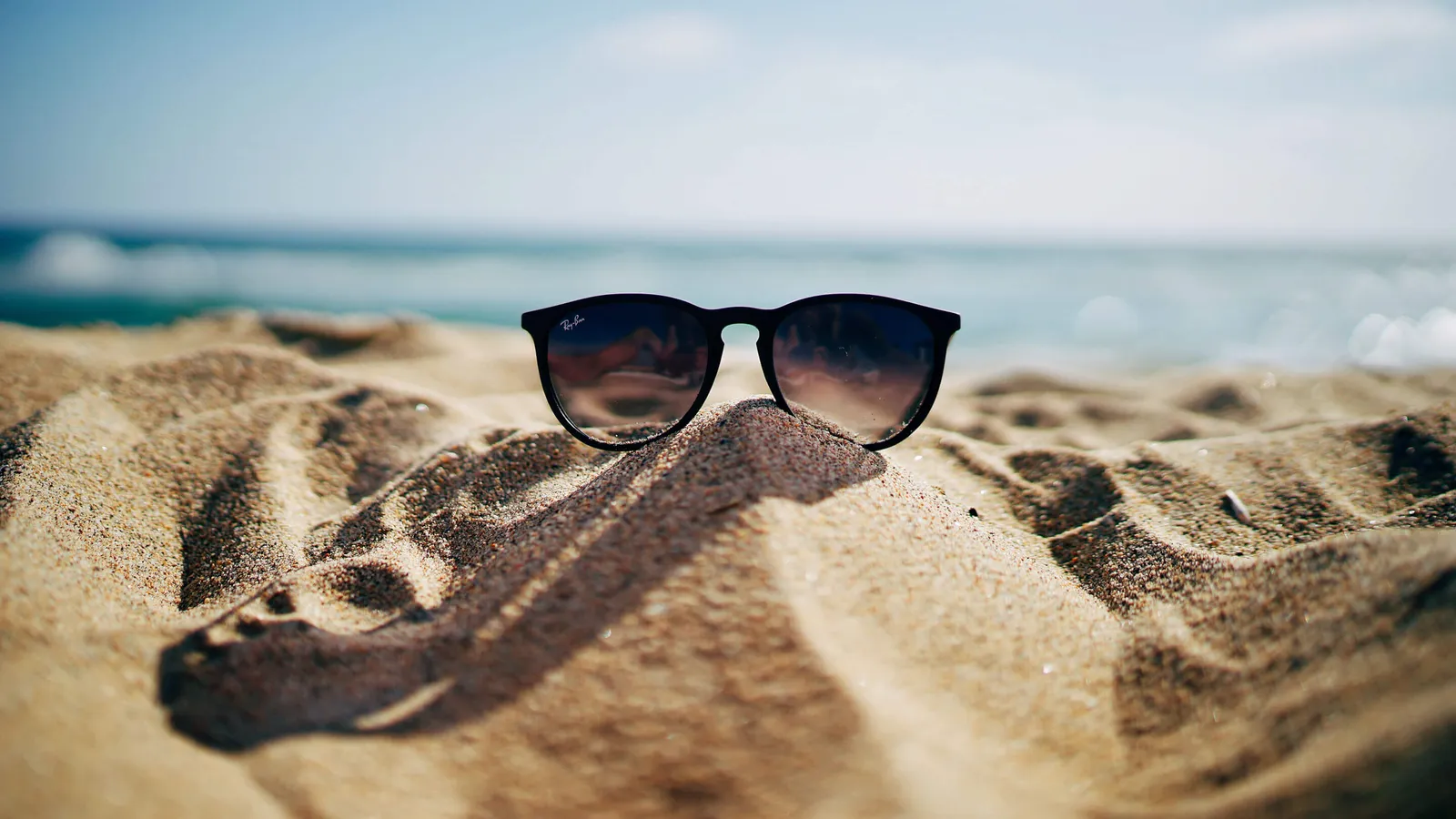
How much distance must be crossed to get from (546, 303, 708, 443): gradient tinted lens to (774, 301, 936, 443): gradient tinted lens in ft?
0.83

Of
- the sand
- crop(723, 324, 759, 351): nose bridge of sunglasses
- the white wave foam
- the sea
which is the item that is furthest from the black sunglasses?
the white wave foam

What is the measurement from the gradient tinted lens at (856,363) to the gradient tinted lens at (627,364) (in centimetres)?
25

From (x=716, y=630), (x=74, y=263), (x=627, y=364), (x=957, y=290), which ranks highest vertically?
(x=957, y=290)

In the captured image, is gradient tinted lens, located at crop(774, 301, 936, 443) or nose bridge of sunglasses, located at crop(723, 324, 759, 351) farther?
nose bridge of sunglasses, located at crop(723, 324, 759, 351)

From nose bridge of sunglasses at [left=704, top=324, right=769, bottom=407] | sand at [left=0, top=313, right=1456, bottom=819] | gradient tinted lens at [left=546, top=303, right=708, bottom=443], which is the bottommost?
sand at [left=0, top=313, right=1456, bottom=819]

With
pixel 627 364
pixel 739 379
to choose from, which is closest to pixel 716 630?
pixel 627 364

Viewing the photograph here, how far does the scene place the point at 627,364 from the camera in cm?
206

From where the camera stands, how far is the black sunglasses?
1.98 meters

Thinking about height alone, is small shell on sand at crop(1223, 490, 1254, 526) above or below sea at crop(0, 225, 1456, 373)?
below

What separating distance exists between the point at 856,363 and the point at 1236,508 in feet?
3.62

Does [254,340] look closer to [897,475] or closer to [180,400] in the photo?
[180,400]

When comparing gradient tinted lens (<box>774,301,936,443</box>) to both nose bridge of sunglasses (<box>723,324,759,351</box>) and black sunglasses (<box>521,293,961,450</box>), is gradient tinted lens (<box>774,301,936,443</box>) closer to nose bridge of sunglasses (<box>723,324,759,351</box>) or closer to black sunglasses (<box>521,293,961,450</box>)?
black sunglasses (<box>521,293,961,450</box>)

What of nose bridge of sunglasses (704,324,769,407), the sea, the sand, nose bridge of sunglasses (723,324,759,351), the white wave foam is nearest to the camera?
the sand

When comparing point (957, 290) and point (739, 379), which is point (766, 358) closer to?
point (739, 379)
